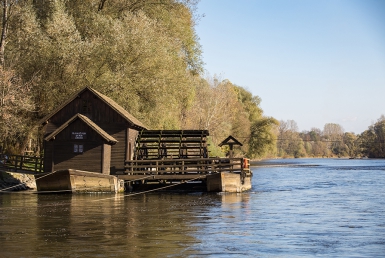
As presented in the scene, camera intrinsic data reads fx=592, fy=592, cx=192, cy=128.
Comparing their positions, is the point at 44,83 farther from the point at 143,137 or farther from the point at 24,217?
the point at 24,217

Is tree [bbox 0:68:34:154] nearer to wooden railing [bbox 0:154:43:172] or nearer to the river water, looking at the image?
wooden railing [bbox 0:154:43:172]

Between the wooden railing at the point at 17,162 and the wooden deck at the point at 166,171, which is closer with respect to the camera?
the wooden deck at the point at 166,171

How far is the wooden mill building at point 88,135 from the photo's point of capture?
35625 mm

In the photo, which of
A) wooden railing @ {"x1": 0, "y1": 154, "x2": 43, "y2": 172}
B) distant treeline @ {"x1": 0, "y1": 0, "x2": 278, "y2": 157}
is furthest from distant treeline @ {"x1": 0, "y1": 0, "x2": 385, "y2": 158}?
wooden railing @ {"x1": 0, "y1": 154, "x2": 43, "y2": 172}

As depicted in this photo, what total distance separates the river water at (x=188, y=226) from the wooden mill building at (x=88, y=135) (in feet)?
9.31

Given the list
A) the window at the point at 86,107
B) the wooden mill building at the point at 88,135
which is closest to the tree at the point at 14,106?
the wooden mill building at the point at 88,135

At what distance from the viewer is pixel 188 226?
2112 cm

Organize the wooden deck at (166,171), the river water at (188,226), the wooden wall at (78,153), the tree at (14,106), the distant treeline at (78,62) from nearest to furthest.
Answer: the river water at (188,226), the wooden wall at (78,153), the wooden deck at (166,171), the tree at (14,106), the distant treeline at (78,62)

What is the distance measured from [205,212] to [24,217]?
301 inches

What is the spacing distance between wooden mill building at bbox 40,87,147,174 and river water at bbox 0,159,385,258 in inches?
112

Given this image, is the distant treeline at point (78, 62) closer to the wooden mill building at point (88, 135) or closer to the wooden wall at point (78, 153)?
the wooden mill building at point (88, 135)

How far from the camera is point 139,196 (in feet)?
114

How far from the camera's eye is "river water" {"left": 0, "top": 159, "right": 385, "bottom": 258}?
16453mm

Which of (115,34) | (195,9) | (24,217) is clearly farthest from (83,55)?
(24,217)
